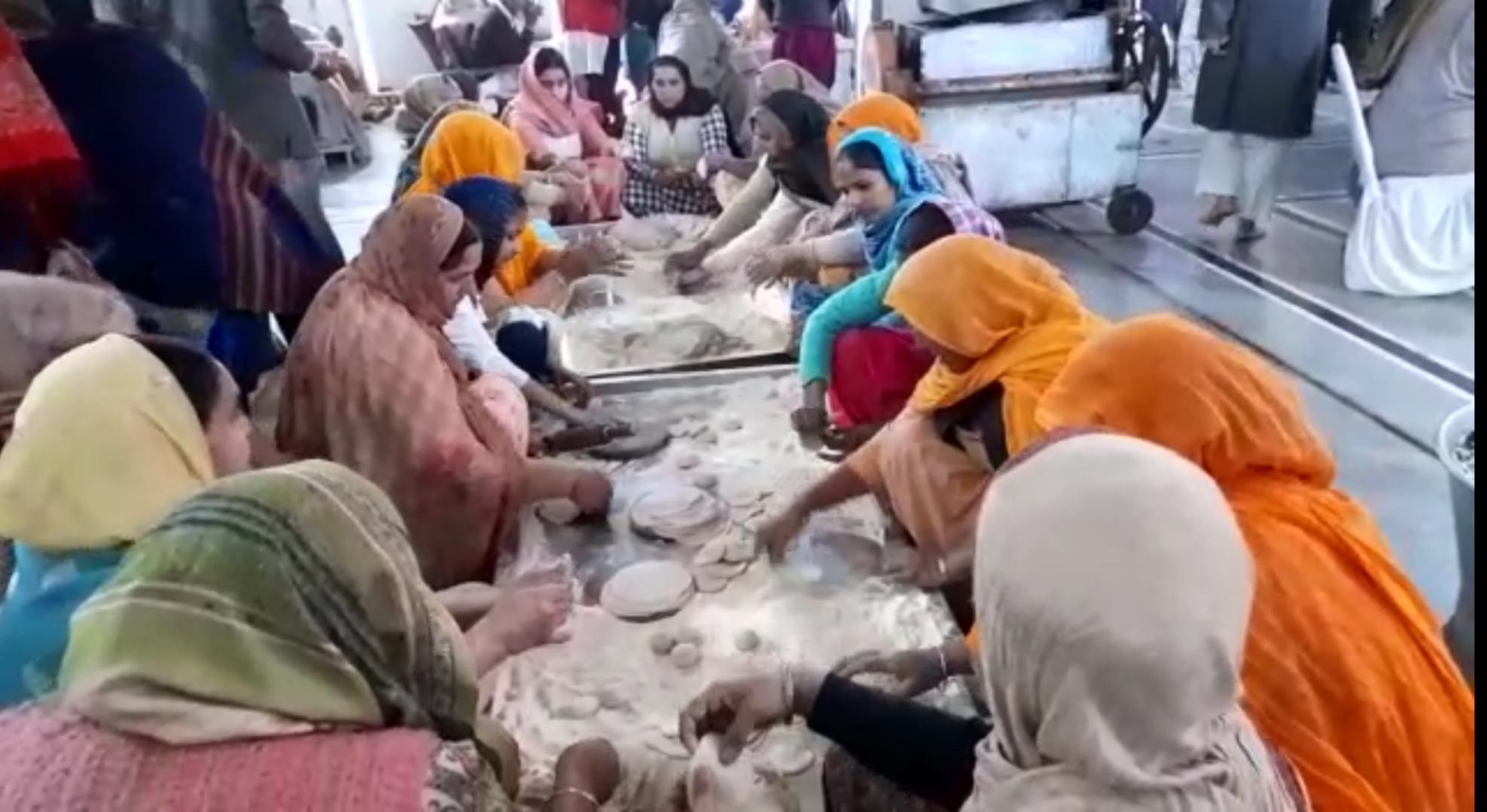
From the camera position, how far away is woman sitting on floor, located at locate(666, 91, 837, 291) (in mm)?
3311

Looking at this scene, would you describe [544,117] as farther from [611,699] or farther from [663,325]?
[611,699]

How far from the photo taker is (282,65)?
3439 mm

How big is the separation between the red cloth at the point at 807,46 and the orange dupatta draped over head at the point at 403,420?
167 inches

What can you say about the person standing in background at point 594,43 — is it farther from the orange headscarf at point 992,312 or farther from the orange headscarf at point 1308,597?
the orange headscarf at point 1308,597

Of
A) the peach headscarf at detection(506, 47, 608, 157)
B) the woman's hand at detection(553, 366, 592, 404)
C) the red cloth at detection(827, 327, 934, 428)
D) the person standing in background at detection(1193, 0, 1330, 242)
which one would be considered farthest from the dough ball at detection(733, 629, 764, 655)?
the person standing in background at detection(1193, 0, 1330, 242)

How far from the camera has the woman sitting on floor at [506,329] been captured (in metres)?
2.48

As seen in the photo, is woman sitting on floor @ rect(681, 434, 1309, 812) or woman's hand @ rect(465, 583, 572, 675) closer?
woman sitting on floor @ rect(681, 434, 1309, 812)

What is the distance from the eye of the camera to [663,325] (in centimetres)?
298

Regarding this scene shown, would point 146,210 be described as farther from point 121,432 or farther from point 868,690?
point 868,690

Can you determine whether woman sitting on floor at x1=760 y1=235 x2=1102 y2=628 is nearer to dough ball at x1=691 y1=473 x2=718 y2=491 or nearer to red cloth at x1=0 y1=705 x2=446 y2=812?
dough ball at x1=691 y1=473 x2=718 y2=491

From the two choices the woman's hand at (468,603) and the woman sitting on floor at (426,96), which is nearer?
the woman's hand at (468,603)

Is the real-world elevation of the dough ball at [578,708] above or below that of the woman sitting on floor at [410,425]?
below

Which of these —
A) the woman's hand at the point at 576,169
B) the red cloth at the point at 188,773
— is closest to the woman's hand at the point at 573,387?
the woman's hand at the point at 576,169

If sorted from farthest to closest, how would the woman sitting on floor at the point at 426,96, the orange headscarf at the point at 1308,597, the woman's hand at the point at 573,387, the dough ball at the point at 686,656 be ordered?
the woman sitting on floor at the point at 426,96 → the woman's hand at the point at 573,387 → the dough ball at the point at 686,656 → the orange headscarf at the point at 1308,597
